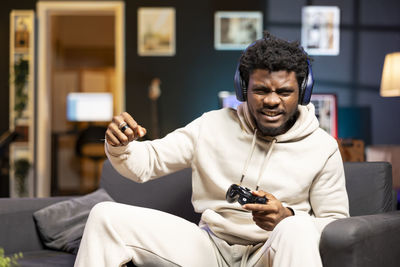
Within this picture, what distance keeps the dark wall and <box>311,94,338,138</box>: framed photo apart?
0.49 ft

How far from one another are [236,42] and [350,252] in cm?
466

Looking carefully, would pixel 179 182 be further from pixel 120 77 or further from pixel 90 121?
pixel 90 121

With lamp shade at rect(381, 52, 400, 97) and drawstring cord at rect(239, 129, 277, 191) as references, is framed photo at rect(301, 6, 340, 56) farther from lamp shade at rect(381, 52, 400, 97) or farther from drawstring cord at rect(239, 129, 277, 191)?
drawstring cord at rect(239, 129, 277, 191)

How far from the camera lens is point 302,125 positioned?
1.97 meters

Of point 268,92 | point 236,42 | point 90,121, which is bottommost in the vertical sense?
point 90,121

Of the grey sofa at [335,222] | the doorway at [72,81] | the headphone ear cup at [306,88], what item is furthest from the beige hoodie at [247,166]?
the doorway at [72,81]

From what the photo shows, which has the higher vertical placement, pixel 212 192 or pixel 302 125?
pixel 302 125

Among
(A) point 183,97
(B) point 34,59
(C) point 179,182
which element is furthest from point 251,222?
(B) point 34,59

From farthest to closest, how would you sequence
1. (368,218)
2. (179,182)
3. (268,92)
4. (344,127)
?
(344,127)
(179,182)
(268,92)
(368,218)

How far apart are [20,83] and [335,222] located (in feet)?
16.5

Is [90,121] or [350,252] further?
[90,121]

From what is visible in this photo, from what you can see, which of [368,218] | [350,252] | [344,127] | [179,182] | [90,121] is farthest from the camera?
[90,121]

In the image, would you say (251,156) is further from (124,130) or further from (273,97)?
(124,130)

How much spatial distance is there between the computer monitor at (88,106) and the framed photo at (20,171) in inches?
70.0
